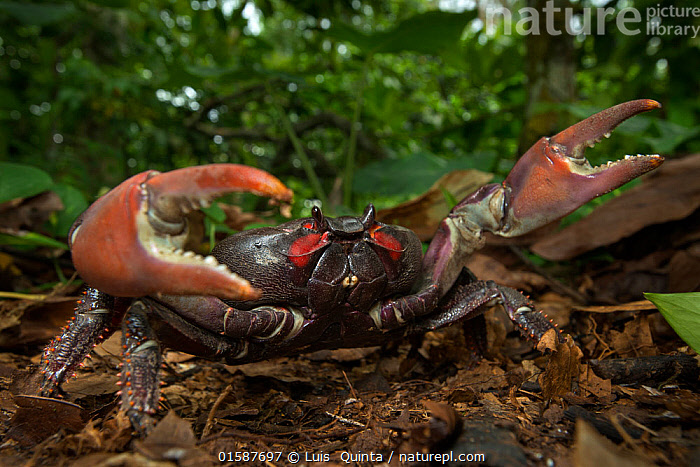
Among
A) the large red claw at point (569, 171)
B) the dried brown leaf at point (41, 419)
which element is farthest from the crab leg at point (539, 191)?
the dried brown leaf at point (41, 419)

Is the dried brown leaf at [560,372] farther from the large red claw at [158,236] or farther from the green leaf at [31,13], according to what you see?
the green leaf at [31,13]

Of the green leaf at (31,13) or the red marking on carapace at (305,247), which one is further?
the green leaf at (31,13)

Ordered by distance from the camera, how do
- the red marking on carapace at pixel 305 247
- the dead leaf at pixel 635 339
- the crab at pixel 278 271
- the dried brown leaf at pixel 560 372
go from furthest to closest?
the dead leaf at pixel 635 339, the red marking on carapace at pixel 305 247, the dried brown leaf at pixel 560 372, the crab at pixel 278 271

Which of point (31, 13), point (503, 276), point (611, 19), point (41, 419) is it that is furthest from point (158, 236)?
point (611, 19)

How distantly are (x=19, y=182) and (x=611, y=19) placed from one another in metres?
5.31

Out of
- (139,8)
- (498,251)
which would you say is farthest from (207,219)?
(139,8)

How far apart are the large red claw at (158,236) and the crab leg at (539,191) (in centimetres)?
111

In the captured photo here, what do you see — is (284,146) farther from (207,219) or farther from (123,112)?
(207,219)

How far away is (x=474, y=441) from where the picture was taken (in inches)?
48.4

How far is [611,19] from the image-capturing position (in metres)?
4.54

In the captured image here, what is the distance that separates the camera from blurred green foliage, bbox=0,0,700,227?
14.0 feet

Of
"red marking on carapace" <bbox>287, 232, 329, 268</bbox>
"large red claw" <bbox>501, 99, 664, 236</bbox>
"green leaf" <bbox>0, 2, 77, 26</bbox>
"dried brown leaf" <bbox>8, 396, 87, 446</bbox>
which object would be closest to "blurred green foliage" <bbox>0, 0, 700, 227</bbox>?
"green leaf" <bbox>0, 2, 77, 26</bbox>

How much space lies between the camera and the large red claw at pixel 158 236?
4.31ft

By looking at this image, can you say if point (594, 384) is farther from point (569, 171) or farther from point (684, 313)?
point (569, 171)
